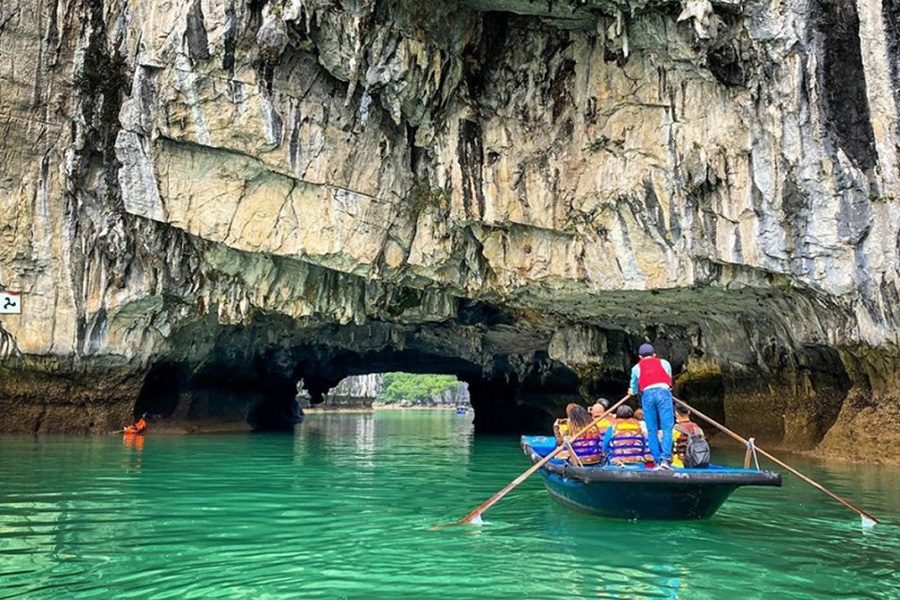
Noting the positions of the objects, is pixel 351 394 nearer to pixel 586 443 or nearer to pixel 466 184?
pixel 466 184

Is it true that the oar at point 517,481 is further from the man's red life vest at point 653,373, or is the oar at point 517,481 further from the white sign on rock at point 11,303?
the white sign on rock at point 11,303

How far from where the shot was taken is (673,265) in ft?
47.9

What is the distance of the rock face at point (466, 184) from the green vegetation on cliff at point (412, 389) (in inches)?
2710

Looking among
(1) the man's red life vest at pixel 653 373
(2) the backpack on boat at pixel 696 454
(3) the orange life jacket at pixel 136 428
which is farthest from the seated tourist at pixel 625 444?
(3) the orange life jacket at pixel 136 428

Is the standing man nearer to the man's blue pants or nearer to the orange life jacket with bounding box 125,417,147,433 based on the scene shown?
the man's blue pants

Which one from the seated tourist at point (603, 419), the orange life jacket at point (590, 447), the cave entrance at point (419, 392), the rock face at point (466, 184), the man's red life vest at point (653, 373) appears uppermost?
the rock face at point (466, 184)

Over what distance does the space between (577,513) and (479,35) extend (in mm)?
10420

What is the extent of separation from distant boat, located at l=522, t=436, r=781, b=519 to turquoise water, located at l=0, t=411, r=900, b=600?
15cm

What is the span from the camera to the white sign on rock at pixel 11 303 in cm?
1845

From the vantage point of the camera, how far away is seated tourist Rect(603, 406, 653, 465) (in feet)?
27.2

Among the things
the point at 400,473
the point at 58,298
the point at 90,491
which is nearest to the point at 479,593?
the point at 90,491

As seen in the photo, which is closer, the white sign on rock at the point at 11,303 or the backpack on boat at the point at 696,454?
the backpack on boat at the point at 696,454

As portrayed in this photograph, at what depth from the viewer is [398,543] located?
259 inches

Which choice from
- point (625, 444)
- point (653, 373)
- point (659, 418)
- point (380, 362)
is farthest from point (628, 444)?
point (380, 362)
